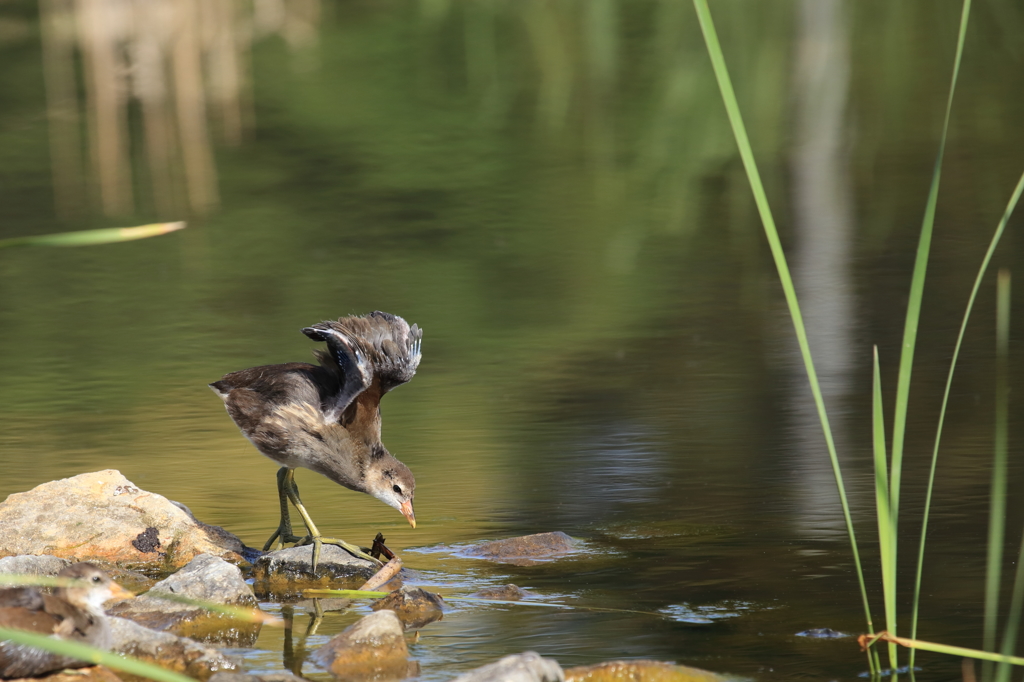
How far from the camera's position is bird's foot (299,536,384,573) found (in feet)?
18.8

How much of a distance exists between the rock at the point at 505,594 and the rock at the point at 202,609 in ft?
2.55

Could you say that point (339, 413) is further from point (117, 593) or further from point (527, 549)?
point (117, 593)

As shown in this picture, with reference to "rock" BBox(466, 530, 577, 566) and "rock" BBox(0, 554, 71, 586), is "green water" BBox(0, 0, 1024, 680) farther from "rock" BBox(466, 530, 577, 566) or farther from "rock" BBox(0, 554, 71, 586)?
"rock" BBox(0, 554, 71, 586)

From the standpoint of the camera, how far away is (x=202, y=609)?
17.2ft

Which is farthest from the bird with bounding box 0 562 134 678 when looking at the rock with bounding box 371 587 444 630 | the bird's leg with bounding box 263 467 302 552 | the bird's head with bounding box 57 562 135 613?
the bird's leg with bounding box 263 467 302 552

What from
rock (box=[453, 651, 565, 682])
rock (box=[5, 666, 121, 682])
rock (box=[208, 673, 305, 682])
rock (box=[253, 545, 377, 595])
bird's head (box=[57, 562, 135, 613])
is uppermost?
bird's head (box=[57, 562, 135, 613])

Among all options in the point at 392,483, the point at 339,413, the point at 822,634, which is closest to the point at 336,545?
the point at 392,483

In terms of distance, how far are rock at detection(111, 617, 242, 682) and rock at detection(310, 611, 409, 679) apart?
0.99ft

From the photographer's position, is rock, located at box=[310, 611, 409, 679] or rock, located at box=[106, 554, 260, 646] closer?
rock, located at box=[310, 611, 409, 679]

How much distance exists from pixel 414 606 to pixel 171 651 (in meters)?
0.82

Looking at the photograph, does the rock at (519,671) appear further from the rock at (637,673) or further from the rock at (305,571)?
the rock at (305,571)

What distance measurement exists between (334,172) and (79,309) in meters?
4.44

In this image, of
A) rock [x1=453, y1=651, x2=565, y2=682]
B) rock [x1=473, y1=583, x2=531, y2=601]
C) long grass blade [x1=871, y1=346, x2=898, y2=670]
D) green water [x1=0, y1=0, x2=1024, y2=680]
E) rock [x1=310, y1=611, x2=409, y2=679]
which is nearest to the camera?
long grass blade [x1=871, y1=346, x2=898, y2=670]

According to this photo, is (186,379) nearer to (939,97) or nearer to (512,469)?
(512,469)
